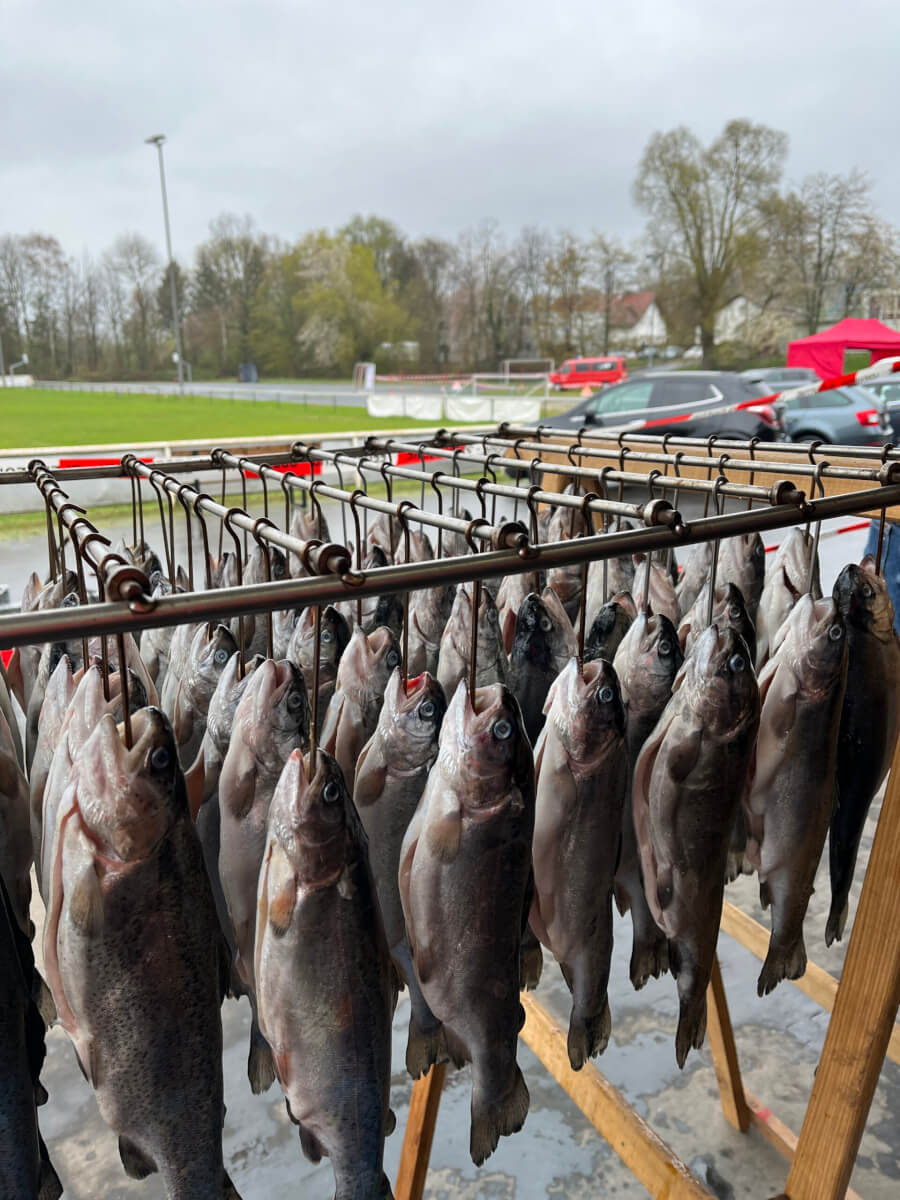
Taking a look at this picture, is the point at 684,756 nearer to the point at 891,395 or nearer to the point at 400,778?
the point at 400,778

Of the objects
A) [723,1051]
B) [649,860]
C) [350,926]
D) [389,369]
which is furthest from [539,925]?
[389,369]

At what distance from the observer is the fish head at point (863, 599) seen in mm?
1492

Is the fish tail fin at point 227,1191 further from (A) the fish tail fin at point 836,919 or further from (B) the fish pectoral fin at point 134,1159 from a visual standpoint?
(A) the fish tail fin at point 836,919

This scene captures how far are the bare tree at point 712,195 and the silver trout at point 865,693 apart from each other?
34.9m

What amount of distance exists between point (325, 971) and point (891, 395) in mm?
15822

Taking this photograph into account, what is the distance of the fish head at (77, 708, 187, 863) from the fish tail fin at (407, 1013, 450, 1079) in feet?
1.81

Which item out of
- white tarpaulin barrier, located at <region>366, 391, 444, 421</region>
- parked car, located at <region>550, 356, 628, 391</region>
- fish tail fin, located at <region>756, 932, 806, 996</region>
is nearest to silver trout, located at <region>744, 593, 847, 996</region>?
fish tail fin, located at <region>756, 932, 806, 996</region>

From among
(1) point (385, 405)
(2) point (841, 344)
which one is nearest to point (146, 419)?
(1) point (385, 405)

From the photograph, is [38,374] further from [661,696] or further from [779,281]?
[779,281]

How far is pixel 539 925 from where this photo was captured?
4.36 feet

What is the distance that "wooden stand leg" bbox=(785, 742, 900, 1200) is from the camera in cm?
157

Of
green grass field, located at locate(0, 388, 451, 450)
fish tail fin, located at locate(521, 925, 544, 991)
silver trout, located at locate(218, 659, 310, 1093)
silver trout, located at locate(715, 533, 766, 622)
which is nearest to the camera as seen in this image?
silver trout, located at locate(218, 659, 310, 1093)

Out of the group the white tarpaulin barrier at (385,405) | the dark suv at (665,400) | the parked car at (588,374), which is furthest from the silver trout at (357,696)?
the parked car at (588,374)

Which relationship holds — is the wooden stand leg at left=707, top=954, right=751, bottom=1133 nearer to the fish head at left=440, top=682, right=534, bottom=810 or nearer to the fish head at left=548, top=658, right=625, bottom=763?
the fish head at left=548, top=658, right=625, bottom=763
